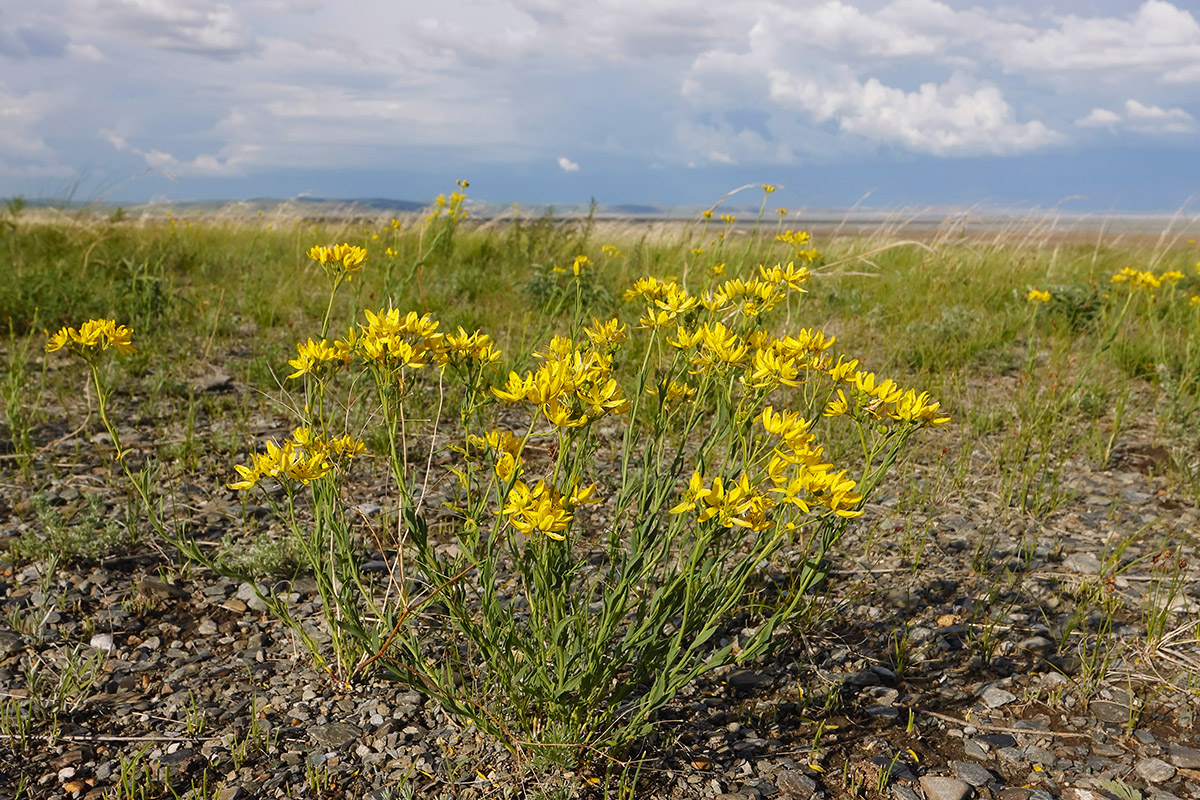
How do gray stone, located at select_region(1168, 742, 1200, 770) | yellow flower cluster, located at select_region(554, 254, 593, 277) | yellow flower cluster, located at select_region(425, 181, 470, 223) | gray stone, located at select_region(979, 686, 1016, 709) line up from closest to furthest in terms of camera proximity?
gray stone, located at select_region(1168, 742, 1200, 770) < gray stone, located at select_region(979, 686, 1016, 709) < yellow flower cluster, located at select_region(554, 254, 593, 277) < yellow flower cluster, located at select_region(425, 181, 470, 223)

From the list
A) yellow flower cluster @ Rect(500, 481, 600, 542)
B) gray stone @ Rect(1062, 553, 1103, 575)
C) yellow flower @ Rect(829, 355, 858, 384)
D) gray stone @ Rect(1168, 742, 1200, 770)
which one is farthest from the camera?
gray stone @ Rect(1062, 553, 1103, 575)

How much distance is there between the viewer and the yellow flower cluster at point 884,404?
1.56 m

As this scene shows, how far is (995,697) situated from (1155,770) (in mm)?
365

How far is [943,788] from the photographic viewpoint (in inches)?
69.6

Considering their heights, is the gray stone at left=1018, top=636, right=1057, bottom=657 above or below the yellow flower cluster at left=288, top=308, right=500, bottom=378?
below

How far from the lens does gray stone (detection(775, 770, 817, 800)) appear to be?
174 centimetres

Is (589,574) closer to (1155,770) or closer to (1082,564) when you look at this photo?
(1155,770)

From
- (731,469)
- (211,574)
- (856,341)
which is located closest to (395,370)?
(731,469)

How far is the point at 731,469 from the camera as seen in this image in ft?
5.71

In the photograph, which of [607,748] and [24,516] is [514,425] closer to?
[24,516]

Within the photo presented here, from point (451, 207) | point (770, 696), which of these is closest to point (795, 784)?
point (770, 696)

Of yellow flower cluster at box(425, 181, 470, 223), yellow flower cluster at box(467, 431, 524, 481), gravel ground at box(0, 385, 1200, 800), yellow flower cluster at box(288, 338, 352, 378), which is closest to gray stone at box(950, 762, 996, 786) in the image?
gravel ground at box(0, 385, 1200, 800)

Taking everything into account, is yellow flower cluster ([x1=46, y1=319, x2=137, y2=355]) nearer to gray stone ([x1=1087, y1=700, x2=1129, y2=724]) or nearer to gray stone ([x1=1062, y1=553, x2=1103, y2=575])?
gray stone ([x1=1087, y1=700, x2=1129, y2=724])

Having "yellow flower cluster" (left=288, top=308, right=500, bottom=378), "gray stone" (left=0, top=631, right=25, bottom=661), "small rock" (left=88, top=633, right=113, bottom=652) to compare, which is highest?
"yellow flower cluster" (left=288, top=308, right=500, bottom=378)
